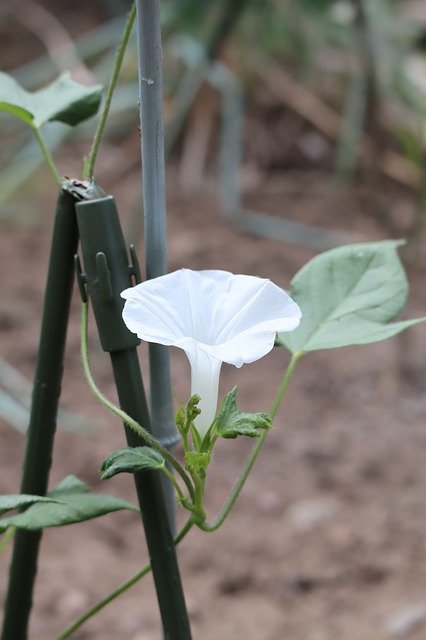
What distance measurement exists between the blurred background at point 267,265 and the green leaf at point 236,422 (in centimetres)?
63

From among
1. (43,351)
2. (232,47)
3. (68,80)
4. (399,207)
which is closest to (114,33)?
(232,47)

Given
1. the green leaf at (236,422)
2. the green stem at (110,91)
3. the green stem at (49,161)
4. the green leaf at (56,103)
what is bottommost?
the green leaf at (236,422)

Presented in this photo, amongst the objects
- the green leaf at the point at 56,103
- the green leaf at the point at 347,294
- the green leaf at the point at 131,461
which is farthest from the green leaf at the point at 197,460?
the green leaf at the point at 56,103

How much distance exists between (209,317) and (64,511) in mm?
135

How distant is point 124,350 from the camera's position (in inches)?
19.1

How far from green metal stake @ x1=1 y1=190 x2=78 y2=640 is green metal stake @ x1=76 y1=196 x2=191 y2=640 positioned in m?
0.03

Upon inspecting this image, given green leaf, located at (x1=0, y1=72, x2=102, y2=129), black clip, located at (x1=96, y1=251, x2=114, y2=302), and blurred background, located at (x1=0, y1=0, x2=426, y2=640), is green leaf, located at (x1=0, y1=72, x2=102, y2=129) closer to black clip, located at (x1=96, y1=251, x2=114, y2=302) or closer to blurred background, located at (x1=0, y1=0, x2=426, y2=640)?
black clip, located at (x1=96, y1=251, x2=114, y2=302)

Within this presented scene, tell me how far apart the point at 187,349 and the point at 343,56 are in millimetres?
2132

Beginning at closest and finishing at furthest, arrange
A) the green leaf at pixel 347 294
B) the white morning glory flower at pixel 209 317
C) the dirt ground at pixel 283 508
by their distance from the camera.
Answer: the white morning glory flower at pixel 209 317, the green leaf at pixel 347 294, the dirt ground at pixel 283 508

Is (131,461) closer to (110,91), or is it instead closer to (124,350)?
(124,350)

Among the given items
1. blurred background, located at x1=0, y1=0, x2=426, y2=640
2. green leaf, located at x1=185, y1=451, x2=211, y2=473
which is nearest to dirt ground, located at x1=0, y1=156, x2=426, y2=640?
blurred background, located at x1=0, y1=0, x2=426, y2=640

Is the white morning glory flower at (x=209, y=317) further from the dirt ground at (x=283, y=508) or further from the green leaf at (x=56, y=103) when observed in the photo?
the dirt ground at (x=283, y=508)

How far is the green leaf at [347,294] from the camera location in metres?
0.56

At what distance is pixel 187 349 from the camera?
17.1 inches
